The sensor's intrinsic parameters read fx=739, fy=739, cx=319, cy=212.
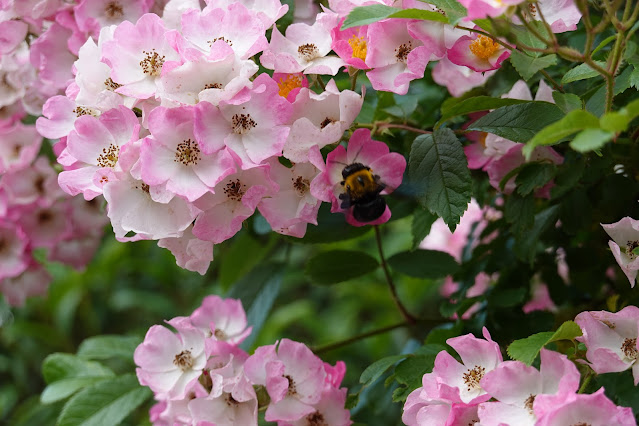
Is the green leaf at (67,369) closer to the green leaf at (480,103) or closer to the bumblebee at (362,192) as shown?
the bumblebee at (362,192)

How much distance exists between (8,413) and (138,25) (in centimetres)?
185

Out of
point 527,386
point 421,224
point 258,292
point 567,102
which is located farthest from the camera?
point 258,292

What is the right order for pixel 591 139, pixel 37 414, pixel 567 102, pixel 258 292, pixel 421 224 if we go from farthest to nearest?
pixel 37 414 < pixel 258 292 < pixel 421 224 < pixel 567 102 < pixel 591 139

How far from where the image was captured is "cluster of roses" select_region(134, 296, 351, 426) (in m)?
0.87

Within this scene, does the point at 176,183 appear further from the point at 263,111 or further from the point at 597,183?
the point at 597,183

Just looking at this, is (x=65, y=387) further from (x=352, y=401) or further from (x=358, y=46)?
(x=358, y=46)

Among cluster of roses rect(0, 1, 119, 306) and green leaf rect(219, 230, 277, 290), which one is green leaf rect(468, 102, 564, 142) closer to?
cluster of roses rect(0, 1, 119, 306)

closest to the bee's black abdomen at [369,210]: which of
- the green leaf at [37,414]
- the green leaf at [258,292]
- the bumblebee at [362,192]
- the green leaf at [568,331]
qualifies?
the bumblebee at [362,192]

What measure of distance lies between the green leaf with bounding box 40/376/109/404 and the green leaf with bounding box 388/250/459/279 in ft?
1.75

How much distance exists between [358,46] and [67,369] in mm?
789

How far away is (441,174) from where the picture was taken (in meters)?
0.82

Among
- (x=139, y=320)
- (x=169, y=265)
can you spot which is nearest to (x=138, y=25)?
(x=169, y=265)

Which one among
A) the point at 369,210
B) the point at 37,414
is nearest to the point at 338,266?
the point at 369,210

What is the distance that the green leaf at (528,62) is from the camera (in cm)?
81
